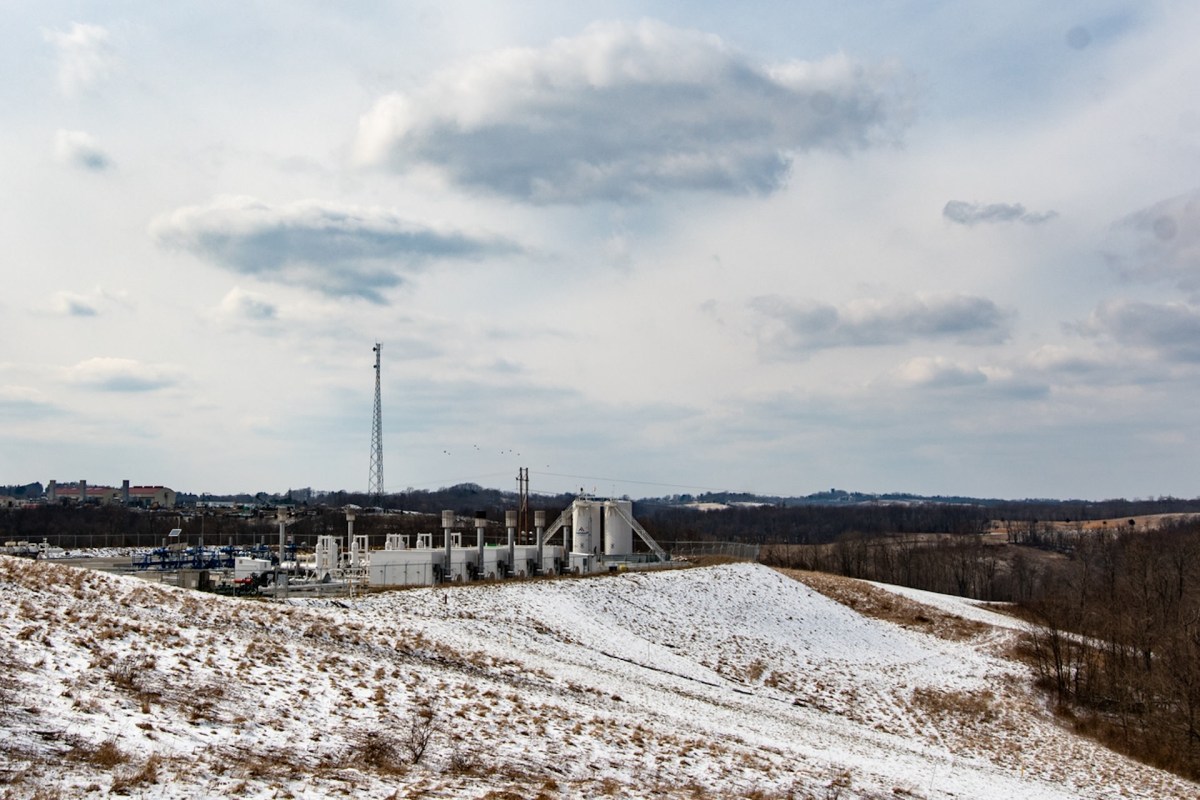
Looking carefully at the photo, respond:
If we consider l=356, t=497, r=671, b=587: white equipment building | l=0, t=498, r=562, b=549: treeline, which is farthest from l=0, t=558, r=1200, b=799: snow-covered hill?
l=0, t=498, r=562, b=549: treeline

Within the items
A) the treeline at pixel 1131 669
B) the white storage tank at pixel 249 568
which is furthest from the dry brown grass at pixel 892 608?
the white storage tank at pixel 249 568

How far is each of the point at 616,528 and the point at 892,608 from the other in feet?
63.1

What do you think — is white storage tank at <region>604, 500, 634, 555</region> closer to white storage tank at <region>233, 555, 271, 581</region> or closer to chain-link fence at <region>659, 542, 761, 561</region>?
chain-link fence at <region>659, 542, 761, 561</region>

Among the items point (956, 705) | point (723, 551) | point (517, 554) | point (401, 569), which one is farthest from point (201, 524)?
point (956, 705)

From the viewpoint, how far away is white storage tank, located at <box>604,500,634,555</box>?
207 feet

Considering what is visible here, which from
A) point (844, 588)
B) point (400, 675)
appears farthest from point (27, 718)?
point (844, 588)

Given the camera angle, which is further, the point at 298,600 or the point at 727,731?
the point at 298,600

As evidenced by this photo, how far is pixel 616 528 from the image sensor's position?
208 feet

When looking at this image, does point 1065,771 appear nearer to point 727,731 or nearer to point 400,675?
point 727,731

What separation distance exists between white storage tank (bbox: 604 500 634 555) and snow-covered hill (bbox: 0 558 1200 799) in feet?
68.3

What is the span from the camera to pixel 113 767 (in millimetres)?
11000

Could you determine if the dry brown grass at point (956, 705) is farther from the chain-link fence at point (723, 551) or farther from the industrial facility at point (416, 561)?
the chain-link fence at point (723, 551)

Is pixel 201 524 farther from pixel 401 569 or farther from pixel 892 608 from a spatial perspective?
pixel 892 608

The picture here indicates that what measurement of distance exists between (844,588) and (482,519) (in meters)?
24.0
